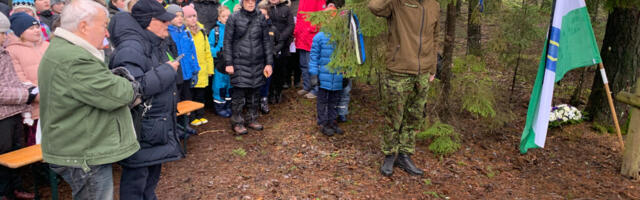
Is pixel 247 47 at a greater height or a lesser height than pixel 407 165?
greater

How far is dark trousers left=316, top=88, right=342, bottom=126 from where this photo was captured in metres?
6.50

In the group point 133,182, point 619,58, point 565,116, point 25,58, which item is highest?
point 25,58

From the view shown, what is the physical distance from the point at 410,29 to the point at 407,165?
1707mm

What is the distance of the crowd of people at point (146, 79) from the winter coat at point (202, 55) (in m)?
0.02

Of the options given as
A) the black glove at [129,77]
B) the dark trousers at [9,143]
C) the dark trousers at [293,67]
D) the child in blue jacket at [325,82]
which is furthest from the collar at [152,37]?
the dark trousers at [293,67]

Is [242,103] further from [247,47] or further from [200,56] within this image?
[200,56]

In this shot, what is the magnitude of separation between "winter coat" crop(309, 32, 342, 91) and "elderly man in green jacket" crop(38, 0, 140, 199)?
355 cm

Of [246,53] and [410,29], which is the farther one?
[246,53]

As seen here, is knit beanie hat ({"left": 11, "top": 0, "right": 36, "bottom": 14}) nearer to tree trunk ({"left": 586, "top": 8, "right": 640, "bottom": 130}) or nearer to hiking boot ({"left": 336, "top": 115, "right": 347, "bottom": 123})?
hiking boot ({"left": 336, "top": 115, "right": 347, "bottom": 123})

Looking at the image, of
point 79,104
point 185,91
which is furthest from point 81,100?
point 185,91

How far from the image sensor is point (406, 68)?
467cm

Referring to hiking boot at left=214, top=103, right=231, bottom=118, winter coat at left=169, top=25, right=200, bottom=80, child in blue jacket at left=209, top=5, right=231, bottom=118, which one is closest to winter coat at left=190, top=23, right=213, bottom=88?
child in blue jacket at left=209, top=5, right=231, bottom=118

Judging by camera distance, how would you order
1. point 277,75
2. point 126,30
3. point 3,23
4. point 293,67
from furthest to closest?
point 293,67
point 277,75
point 3,23
point 126,30

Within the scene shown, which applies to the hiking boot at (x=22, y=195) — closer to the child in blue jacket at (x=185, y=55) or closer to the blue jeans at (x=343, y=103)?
the child in blue jacket at (x=185, y=55)
